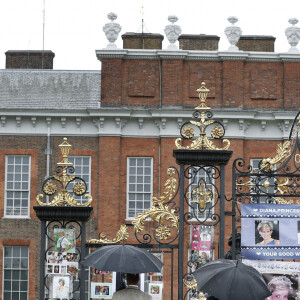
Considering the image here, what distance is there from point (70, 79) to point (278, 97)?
7.98 m

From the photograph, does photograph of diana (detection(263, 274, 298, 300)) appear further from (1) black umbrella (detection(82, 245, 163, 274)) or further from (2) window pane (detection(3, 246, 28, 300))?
(2) window pane (detection(3, 246, 28, 300))

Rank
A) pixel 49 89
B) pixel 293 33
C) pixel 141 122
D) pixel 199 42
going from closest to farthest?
pixel 141 122
pixel 293 33
pixel 199 42
pixel 49 89

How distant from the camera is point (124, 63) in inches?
1419

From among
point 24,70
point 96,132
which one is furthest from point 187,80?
point 24,70

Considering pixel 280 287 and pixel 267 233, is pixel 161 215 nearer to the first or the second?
pixel 267 233

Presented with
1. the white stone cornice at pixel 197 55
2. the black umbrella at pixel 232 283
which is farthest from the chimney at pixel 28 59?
the black umbrella at pixel 232 283

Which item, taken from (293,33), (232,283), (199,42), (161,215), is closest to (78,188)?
(161,215)

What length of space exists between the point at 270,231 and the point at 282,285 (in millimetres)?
936

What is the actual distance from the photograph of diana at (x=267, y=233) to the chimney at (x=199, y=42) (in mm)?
20692

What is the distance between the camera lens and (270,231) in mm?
17156

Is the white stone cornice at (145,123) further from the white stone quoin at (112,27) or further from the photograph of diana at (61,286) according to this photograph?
the photograph of diana at (61,286)

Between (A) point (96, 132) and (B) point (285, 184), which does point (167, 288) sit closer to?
(A) point (96, 132)

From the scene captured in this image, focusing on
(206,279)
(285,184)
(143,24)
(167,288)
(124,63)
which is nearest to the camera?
(206,279)

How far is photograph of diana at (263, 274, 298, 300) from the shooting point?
1692cm
